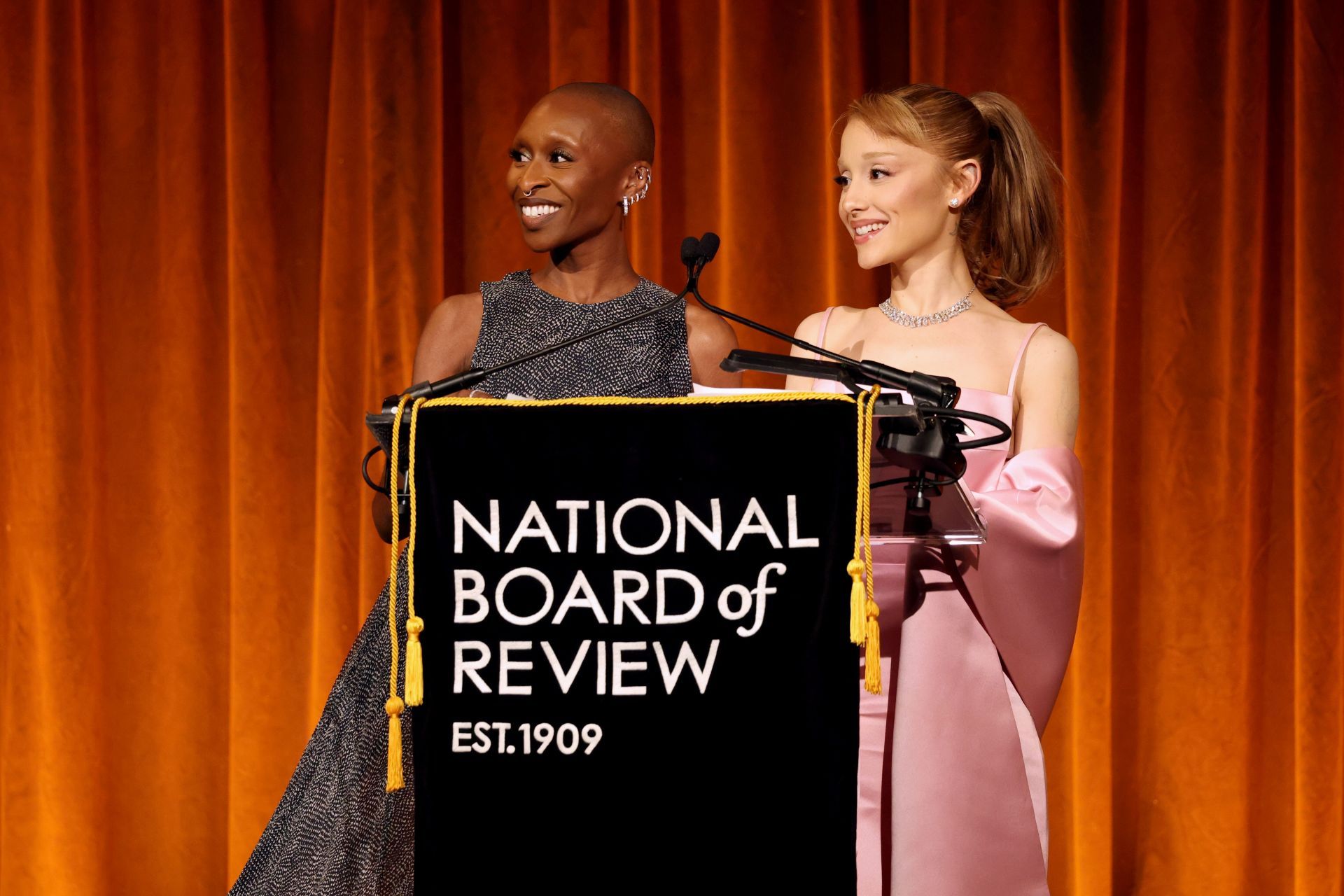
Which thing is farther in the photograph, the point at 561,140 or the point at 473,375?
the point at 561,140

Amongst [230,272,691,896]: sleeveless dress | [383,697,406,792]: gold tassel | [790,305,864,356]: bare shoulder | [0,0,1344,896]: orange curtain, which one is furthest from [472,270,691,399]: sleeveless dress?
[0,0,1344,896]: orange curtain

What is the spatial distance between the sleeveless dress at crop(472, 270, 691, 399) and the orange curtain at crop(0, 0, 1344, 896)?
73 cm

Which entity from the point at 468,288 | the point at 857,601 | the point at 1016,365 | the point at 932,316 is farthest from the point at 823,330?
the point at 468,288

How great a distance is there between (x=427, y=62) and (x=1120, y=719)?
5.87ft

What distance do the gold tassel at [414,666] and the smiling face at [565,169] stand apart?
63 cm

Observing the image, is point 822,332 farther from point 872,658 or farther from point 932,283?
point 872,658

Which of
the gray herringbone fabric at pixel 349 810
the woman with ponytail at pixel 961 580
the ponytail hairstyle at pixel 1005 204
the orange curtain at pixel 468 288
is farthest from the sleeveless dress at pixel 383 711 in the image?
the orange curtain at pixel 468 288

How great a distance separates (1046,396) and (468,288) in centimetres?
130

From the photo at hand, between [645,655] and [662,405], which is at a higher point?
[662,405]

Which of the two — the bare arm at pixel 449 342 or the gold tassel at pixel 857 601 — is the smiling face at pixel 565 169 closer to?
the bare arm at pixel 449 342

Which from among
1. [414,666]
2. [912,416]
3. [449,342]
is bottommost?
[414,666]

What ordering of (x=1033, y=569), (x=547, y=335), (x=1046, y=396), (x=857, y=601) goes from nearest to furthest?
(x=857, y=601)
(x=1033, y=569)
(x=1046, y=396)
(x=547, y=335)

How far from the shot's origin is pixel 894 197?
158 centimetres

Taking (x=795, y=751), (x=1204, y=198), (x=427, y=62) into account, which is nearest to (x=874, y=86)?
(x=1204, y=198)
